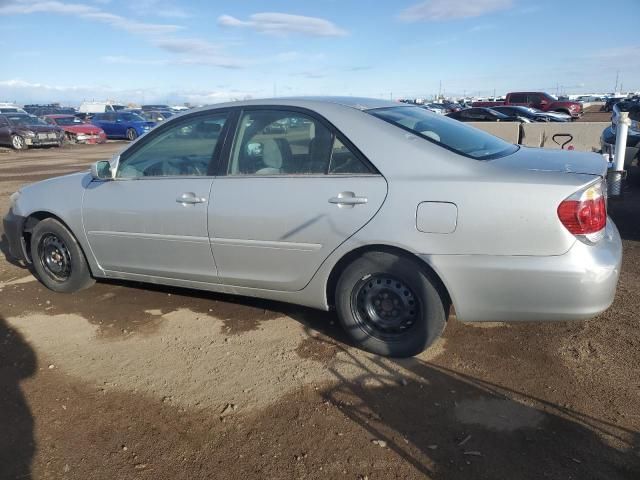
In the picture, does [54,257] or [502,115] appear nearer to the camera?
[54,257]

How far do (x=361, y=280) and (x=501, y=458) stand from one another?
4.32 ft

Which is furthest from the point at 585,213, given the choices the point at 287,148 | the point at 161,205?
the point at 161,205

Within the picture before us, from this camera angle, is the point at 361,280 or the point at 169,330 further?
the point at 169,330

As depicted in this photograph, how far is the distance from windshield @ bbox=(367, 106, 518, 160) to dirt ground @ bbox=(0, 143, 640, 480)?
1297 mm

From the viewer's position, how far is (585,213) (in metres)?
2.84

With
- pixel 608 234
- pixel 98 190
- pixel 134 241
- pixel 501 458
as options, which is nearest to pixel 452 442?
pixel 501 458

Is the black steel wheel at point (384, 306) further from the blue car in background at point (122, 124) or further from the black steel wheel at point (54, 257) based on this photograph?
the blue car in background at point (122, 124)

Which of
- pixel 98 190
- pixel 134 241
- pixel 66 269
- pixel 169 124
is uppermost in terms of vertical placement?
pixel 169 124

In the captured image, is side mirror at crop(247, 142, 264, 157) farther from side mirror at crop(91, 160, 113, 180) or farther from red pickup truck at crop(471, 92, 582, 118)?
→ red pickup truck at crop(471, 92, 582, 118)

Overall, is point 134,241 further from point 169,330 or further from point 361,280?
point 361,280

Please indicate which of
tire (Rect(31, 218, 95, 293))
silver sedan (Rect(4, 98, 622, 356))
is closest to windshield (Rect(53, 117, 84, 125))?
tire (Rect(31, 218, 95, 293))

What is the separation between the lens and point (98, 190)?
4219 millimetres

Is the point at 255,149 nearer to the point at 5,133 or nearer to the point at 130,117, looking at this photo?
the point at 5,133

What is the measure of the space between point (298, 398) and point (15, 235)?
3361 millimetres
